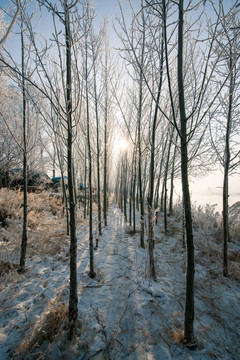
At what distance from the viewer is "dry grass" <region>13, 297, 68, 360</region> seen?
5.29 ft

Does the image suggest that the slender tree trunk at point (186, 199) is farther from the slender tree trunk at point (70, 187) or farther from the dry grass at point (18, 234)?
the dry grass at point (18, 234)

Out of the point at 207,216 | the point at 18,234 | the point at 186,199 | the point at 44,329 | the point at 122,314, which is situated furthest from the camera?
the point at 207,216

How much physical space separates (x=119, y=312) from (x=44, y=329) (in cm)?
101

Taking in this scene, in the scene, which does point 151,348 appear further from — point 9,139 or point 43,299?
point 9,139

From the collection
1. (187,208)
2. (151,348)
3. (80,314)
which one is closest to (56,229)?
(80,314)

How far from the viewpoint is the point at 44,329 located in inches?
72.8

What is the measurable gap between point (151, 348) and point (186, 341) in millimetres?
410

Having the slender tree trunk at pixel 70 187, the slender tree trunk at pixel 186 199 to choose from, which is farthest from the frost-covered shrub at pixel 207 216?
the slender tree trunk at pixel 70 187

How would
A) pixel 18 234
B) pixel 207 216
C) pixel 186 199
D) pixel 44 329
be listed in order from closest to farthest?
pixel 186 199
pixel 44 329
pixel 18 234
pixel 207 216

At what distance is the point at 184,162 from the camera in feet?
5.37

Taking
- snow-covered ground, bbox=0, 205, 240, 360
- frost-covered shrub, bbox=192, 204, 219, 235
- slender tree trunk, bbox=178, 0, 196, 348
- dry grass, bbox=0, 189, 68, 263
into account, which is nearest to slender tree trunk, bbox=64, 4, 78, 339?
snow-covered ground, bbox=0, 205, 240, 360

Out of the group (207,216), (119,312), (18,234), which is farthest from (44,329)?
(207,216)

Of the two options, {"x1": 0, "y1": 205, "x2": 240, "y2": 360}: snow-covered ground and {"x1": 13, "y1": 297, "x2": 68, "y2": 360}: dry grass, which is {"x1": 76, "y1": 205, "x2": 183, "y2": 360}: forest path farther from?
{"x1": 13, "y1": 297, "x2": 68, "y2": 360}: dry grass

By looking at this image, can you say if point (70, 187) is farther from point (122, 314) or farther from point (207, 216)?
point (207, 216)
